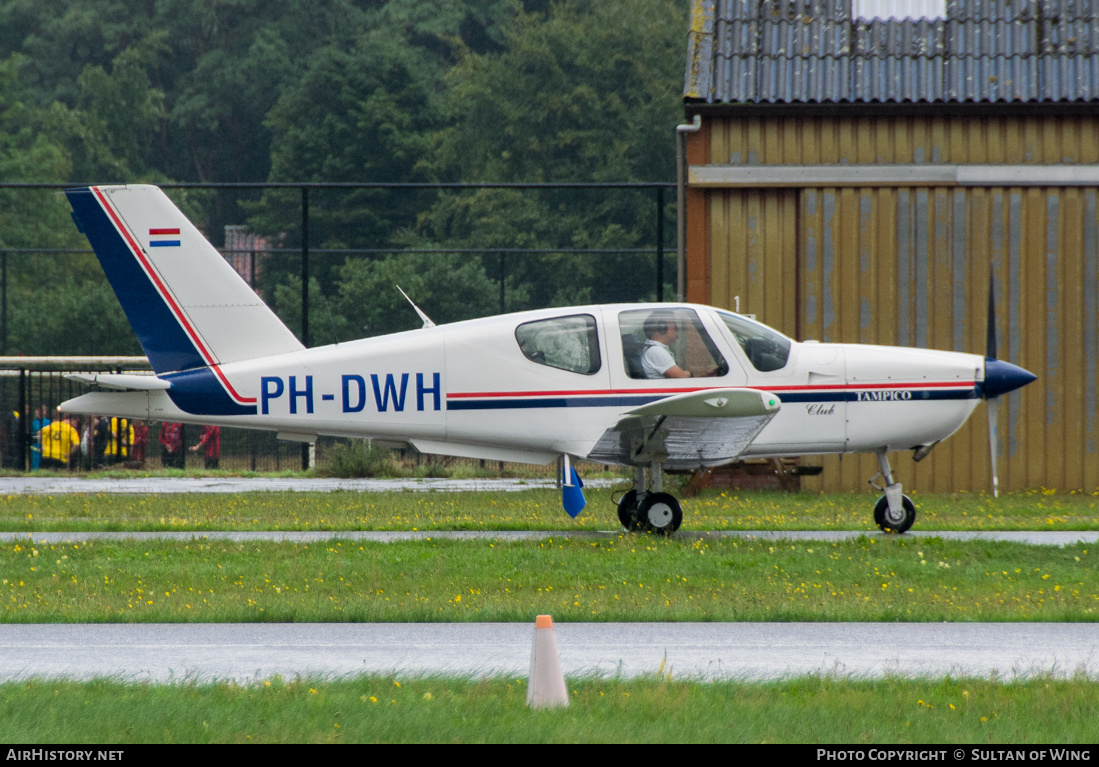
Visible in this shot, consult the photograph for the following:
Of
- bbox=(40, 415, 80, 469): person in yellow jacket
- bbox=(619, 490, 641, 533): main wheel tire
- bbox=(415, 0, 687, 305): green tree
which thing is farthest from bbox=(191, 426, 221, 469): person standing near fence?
bbox=(415, 0, 687, 305): green tree

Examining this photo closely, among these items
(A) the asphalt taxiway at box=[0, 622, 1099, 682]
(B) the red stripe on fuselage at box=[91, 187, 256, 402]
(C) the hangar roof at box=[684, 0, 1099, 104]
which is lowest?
(A) the asphalt taxiway at box=[0, 622, 1099, 682]

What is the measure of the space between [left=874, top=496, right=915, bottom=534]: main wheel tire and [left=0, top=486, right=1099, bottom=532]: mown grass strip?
63cm

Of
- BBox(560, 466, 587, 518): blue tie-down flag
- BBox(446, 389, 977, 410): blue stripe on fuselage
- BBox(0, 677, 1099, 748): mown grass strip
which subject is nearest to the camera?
BBox(0, 677, 1099, 748): mown grass strip

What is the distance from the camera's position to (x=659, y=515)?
12703mm

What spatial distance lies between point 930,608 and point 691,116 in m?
11.2

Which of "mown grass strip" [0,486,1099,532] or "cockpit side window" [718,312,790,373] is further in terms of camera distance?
"mown grass strip" [0,486,1099,532]

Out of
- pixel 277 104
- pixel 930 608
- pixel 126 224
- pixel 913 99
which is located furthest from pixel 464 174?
pixel 930 608

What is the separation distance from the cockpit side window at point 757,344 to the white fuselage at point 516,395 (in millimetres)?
73

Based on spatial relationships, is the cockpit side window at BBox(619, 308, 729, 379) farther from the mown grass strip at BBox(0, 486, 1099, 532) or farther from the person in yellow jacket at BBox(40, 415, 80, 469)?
the person in yellow jacket at BBox(40, 415, 80, 469)

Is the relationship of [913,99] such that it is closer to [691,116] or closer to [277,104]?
[691,116]

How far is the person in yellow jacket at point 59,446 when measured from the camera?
83.9ft

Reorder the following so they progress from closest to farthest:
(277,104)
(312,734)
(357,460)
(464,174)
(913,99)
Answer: (312,734) < (913,99) < (357,460) < (464,174) < (277,104)

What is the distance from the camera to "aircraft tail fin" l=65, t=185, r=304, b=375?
1310 centimetres

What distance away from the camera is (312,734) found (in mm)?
5637
